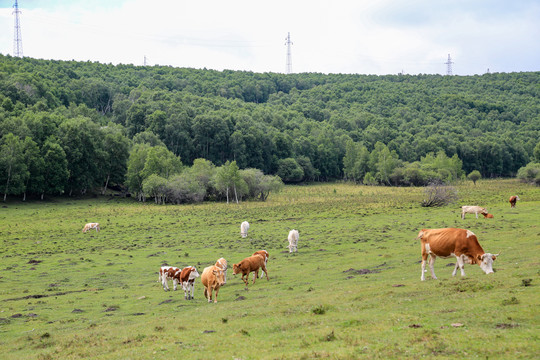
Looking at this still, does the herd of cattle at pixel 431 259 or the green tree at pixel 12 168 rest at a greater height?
the green tree at pixel 12 168

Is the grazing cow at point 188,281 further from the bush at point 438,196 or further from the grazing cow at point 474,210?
the bush at point 438,196

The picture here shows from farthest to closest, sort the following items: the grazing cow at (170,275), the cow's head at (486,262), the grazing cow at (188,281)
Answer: the grazing cow at (170,275)
the grazing cow at (188,281)
the cow's head at (486,262)

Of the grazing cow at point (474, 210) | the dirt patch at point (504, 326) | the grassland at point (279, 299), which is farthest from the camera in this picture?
the grazing cow at point (474, 210)

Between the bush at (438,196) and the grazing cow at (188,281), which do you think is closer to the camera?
the grazing cow at (188,281)

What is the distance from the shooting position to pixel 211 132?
435 feet

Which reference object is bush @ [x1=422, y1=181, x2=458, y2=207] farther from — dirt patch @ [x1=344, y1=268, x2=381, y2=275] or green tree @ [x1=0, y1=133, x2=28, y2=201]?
green tree @ [x1=0, y1=133, x2=28, y2=201]

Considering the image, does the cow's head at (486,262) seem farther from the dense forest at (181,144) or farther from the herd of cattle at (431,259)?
the dense forest at (181,144)

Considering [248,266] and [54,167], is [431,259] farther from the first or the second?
[54,167]

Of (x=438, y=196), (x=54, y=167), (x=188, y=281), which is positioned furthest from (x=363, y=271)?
(x=54, y=167)

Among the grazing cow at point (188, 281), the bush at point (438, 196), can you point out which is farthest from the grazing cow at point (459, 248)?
the bush at point (438, 196)

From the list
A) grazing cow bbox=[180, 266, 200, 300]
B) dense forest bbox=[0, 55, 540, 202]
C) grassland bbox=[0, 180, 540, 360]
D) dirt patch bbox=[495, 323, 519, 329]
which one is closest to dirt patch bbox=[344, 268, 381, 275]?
grassland bbox=[0, 180, 540, 360]

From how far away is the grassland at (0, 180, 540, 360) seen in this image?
11.3 metres

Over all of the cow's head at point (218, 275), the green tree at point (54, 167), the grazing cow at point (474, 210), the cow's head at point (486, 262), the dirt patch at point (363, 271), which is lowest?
the dirt patch at point (363, 271)

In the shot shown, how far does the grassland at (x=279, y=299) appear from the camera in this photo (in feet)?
37.2
